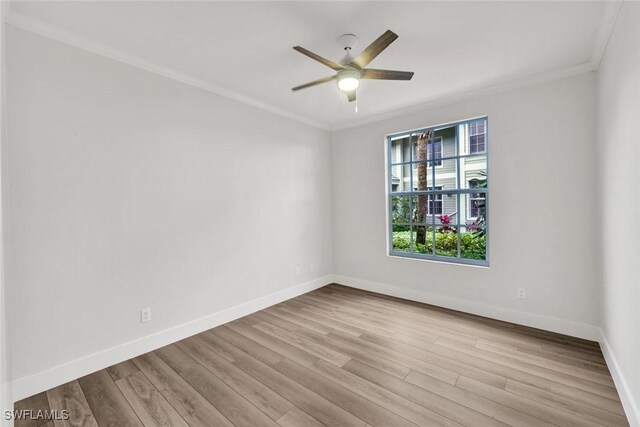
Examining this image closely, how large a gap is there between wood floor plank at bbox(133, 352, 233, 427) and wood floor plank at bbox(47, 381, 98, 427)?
0.39 meters

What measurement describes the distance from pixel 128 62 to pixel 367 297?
379cm

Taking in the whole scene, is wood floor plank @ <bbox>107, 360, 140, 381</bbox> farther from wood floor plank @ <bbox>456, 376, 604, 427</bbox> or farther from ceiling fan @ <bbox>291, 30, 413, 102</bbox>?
ceiling fan @ <bbox>291, 30, 413, 102</bbox>

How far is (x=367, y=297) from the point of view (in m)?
4.12

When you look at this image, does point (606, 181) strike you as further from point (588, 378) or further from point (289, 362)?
point (289, 362)

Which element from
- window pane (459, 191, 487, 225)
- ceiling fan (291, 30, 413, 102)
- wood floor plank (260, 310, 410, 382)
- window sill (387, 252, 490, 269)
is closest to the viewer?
ceiling fan (291, 30, 413, 102)

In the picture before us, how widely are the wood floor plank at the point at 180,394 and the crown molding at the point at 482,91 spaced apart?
152 inches

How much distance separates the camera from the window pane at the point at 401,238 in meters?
4.33

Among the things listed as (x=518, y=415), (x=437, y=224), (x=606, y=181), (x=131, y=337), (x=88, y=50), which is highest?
(x=88, y=50)

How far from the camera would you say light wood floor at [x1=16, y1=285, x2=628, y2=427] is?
1.86 meters

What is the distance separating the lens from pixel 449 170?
4055 mm

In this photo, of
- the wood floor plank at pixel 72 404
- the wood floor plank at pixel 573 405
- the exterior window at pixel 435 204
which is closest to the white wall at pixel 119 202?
the wood floor plank at pixel 72 404

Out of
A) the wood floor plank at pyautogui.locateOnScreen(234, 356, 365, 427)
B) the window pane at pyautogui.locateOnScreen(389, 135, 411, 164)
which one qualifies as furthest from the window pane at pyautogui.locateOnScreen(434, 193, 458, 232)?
the wood floor plank at pyautogui.locateOnScreen(234, 356, 365, 427)

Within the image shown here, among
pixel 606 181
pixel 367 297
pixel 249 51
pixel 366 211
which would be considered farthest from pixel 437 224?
pixel 249 51

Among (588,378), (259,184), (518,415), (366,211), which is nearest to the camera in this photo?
(518,415)
